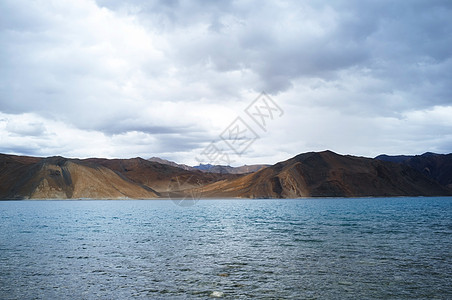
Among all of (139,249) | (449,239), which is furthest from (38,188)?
(449,239)

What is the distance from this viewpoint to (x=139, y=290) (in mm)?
17781

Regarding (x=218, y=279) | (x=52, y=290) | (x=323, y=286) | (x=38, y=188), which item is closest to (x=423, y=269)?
(x=323, y=286)

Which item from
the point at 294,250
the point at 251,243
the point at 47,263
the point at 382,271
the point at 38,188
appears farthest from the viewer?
the point at 38,188

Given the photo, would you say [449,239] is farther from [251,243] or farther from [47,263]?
[47,263]

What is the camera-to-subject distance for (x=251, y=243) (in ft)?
111

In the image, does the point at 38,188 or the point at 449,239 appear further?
the point at 38,188

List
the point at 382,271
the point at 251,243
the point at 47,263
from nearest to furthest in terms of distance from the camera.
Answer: the point at 382,271 < the point at 47,263 < the point at 251,243

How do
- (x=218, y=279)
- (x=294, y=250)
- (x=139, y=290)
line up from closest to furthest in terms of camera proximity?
(x=139, y=290), (x=218, y=279), (x=294, y=250)

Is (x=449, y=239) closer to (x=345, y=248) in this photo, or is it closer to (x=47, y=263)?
(x=345, y=248)

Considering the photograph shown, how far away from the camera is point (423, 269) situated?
2181cm

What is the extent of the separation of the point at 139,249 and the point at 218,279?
1276cm

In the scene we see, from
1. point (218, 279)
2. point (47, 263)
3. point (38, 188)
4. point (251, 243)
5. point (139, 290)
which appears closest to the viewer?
point (139, 290)

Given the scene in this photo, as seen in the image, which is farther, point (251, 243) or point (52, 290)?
point (251, 243)

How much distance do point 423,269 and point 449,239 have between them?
55.5ft
